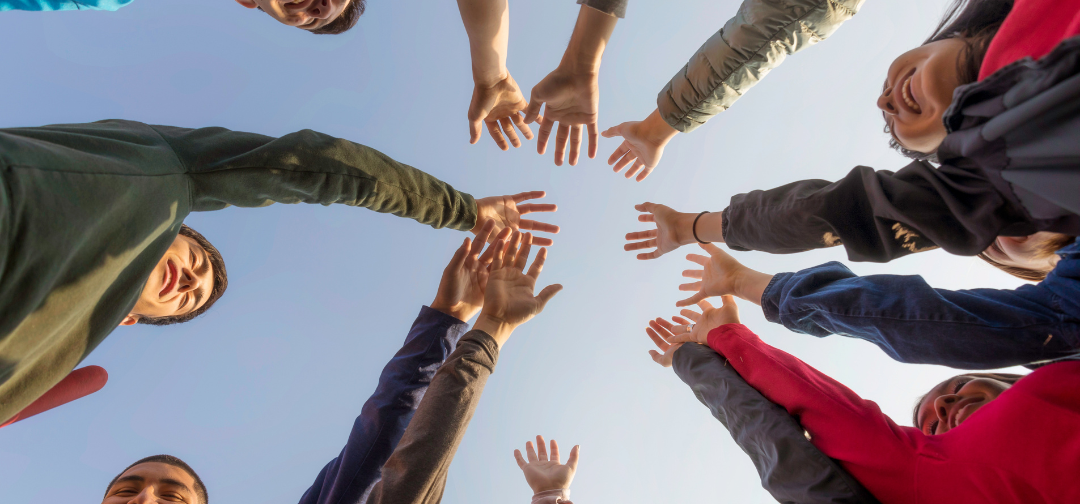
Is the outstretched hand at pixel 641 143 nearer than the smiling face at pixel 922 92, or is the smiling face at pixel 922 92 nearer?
the smiling face at pixel 922 92

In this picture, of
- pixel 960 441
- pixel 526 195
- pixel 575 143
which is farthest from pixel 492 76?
pixel 960 441

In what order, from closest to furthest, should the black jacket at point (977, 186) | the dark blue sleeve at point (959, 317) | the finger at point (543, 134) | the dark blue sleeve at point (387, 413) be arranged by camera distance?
the black jacket at point (977, 186) → the dark blue sleeve at point (959, 317) → the dark blue sleeve at point (387, 413) → the finger at point (543, 134)

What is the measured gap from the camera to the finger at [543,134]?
82.1 inches

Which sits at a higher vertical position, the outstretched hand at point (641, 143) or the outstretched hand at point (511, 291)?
the outstretched hand at point (641, 143)

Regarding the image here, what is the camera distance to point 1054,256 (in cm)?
132

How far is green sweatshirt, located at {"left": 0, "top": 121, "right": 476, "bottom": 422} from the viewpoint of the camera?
73 cm

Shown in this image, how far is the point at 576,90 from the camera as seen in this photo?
1.89m

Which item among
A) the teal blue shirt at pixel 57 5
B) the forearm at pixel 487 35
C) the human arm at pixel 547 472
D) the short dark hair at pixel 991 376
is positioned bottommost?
the human arm at pixel 547 472

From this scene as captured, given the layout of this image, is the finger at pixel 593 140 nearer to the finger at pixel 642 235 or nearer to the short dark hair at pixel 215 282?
the finger at pixel 642 235

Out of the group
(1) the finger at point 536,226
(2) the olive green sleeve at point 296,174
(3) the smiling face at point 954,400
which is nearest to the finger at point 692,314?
(1) the finger at point 536,226

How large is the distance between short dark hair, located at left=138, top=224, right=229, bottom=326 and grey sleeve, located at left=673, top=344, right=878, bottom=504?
7.83 ft

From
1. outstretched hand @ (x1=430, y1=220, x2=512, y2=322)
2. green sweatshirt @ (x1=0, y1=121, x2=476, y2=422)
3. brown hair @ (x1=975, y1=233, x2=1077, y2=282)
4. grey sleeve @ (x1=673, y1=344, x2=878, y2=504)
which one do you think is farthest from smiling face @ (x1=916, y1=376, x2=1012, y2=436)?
green sweatshirt @ (x1=0, y1=121, x2=476, y2=422)

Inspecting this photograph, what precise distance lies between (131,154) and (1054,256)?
2705mm

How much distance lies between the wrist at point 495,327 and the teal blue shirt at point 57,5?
2.44m
